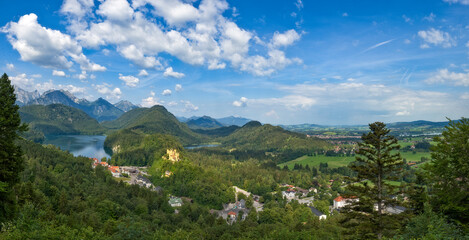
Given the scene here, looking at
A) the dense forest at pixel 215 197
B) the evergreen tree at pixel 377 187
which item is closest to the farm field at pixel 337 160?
the dense forest at pixel 215 197

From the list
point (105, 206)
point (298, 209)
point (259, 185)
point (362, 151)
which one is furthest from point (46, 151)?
point (362, 151)

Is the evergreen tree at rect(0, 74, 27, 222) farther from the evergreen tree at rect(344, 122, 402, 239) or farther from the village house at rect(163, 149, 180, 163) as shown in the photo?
the village house at rect(163, 149, 180, 163)

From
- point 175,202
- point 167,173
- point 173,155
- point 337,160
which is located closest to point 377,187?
point 175,202

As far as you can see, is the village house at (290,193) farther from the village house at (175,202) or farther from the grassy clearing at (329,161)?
the grassy clearing at (329,161)

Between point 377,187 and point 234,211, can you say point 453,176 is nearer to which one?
point 377,187

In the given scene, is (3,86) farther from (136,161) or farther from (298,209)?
(136,161)

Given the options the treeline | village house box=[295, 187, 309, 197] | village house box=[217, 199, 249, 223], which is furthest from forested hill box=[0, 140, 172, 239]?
village house box=[295, 187, 309, 197]
